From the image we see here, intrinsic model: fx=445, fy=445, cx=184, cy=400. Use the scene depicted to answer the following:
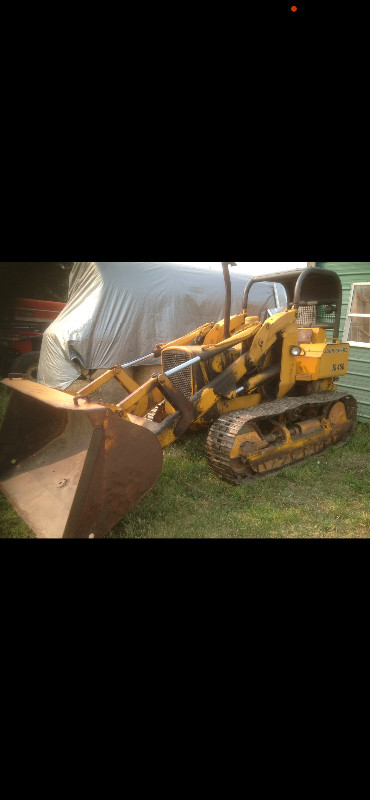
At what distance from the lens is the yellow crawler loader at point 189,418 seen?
3.42 metres

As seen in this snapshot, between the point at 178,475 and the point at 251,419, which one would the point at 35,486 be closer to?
the point at 178,475

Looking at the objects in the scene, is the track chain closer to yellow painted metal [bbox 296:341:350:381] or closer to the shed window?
yellow painted metal [bbox 296:341:350:381]

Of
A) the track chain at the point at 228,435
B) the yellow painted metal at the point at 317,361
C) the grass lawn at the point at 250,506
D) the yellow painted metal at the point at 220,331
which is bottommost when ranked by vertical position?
the grass lawn at the point at 250,506

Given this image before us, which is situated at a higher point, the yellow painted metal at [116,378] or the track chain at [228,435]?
the yellow painted metal at [116,378]

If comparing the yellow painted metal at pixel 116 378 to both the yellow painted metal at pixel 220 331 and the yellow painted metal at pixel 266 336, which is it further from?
the yellow painted metal at pixel 266 336

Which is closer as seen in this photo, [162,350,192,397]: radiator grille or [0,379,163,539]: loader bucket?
[0,379,163,539]: loader bucket

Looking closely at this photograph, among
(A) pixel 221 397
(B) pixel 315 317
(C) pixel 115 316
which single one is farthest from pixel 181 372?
(C) pixel 115 316

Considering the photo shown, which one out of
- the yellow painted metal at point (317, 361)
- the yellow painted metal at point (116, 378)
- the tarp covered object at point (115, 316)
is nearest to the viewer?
Result: the yellow painted metal at point (116, 378)

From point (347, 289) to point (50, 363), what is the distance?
18.8ft

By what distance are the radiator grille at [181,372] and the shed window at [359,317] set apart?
3.97m

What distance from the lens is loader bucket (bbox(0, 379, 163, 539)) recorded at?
3268 millimetres

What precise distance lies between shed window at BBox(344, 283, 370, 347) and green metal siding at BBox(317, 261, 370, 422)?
0.09m

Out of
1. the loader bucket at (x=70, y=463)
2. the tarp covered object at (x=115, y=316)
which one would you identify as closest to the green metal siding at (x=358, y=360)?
the tarp covered object at (x=115, y=316)

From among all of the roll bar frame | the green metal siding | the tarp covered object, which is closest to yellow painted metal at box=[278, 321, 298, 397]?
the roll bar frame
